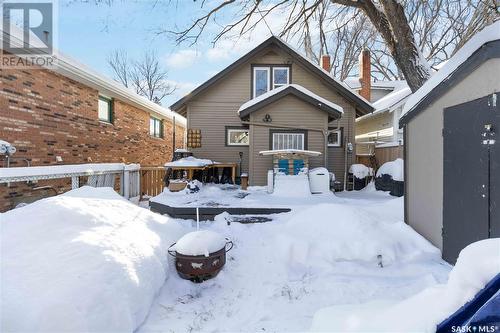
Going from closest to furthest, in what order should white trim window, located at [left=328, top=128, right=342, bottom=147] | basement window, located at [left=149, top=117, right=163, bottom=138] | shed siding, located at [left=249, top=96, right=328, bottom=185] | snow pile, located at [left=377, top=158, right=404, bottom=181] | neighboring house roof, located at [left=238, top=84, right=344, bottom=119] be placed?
snow pile, located at [left=377, top=158, right=404, bottom=181] → neighboring house roof, located at [left=238, top=84, right=344, bottom=119] → shed siding, located at [left=249, top=96, right=328, bottom=185] → white trim window, located at [left=328, top=128, right=342, bottom=147] → basement window, located at [left=149, top=117, right=163, bottom=138]

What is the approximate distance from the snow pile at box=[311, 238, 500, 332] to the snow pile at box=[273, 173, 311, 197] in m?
6.65

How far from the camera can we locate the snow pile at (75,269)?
2520 mm

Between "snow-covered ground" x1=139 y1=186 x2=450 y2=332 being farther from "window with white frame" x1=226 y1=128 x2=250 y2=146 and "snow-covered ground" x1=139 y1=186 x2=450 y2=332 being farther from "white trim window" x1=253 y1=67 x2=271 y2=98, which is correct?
"white trim window" x1=253 y1=67 x2=271 y2=98

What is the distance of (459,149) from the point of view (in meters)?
4.29

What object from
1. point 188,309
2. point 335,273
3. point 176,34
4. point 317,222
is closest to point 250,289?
point 188,309

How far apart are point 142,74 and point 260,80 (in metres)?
26.9

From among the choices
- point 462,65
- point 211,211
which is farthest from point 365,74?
point 462,65

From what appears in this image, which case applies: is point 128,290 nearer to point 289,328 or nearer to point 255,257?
point 289,328

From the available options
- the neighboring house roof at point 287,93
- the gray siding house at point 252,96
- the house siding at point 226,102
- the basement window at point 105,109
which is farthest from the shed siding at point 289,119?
the basement window at point 105,109

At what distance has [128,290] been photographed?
3084 mm

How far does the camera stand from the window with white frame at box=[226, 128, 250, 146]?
1281cm

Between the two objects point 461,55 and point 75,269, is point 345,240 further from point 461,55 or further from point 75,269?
point 75,269

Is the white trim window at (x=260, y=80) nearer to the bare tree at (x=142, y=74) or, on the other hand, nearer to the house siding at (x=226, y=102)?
the house siding at (x=226, y=102)

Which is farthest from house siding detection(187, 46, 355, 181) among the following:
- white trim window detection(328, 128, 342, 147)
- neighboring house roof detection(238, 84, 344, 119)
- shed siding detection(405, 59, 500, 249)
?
shed siding detection(405, 59, 500, 249)
